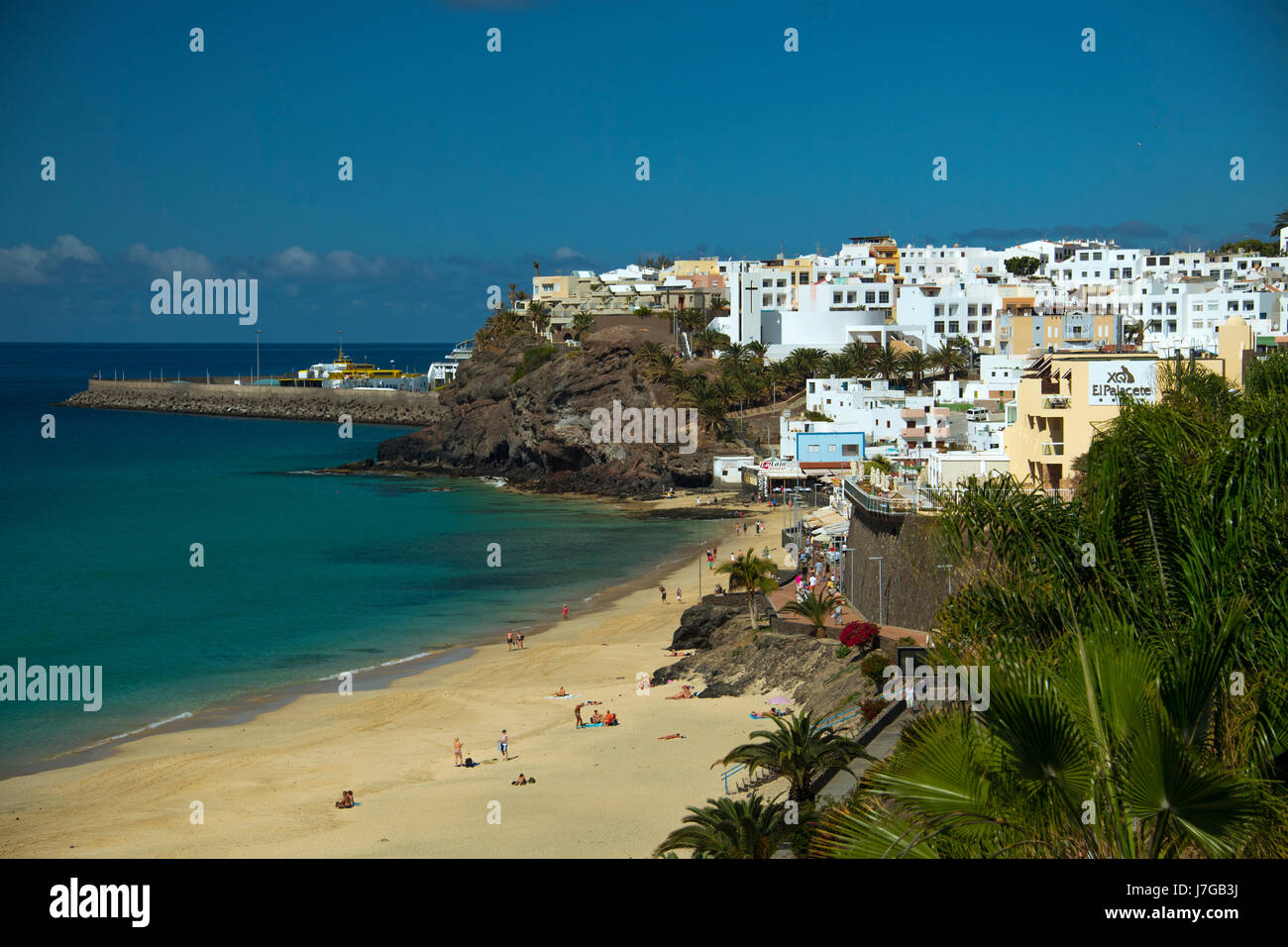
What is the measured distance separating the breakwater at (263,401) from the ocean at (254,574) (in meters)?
43.5

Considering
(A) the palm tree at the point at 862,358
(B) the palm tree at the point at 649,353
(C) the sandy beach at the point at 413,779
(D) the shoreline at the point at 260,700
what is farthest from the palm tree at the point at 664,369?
(C) the sandy beach at the point at 413,779

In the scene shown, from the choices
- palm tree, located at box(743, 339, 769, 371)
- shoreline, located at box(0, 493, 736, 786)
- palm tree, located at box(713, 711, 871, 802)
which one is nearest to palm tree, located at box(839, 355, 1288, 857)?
palm tree, located at box(713, 711, 871, 802)

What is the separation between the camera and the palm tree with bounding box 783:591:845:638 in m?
31.0

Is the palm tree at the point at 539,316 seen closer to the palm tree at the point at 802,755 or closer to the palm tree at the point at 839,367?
the palm tree at the point at 839,367

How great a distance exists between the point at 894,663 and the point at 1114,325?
193 ft

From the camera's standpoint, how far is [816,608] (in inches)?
1230

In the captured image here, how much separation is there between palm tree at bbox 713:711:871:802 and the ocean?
1783 cm

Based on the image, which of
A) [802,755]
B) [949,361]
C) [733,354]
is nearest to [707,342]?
[733,354]

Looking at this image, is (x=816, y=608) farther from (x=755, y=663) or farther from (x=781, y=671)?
(x=781, y=671)

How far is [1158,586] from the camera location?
9273mm

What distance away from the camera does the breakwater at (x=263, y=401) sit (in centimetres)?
14150

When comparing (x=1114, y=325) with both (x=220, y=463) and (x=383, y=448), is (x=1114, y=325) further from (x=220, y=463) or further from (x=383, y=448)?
(x=220, y=463)

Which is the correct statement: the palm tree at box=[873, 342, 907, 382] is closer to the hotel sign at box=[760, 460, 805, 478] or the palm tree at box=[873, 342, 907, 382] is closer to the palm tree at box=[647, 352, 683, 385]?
the palm tree at box=[647, 352, 683, 385]
